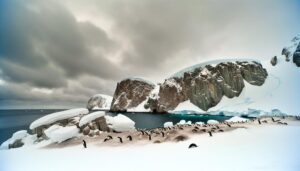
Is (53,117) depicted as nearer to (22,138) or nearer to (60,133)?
(60,133)

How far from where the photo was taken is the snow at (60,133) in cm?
561

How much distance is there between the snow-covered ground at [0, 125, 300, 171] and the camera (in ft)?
13.4

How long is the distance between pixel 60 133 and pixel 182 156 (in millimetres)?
3197

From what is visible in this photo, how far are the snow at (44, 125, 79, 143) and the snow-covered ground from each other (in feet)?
1.39

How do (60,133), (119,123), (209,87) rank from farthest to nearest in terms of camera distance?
(209,87), (119,123), (60,133)

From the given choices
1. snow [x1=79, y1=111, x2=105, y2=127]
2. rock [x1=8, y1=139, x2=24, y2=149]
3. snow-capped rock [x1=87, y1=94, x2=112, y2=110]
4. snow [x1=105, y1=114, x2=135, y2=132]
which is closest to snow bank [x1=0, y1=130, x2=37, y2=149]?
rock [x1=8, y1=139, x2=24, y2=149]

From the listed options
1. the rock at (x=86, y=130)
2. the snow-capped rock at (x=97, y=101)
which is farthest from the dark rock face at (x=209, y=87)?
the rock at (x=86, y=130)

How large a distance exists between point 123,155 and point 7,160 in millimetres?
2501

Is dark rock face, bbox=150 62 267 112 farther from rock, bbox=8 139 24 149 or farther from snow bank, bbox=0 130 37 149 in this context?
rock, bbox=8 139 24 149

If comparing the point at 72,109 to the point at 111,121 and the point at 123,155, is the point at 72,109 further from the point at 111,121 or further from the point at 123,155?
the point at 123,155

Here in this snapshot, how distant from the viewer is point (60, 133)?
566cm

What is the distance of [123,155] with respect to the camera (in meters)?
4.74

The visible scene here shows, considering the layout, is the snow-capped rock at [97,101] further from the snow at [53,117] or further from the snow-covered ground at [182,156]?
the snow-covered ground at [182,156]

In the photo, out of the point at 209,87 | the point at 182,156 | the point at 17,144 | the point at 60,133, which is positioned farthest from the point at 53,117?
the point at 209,87
